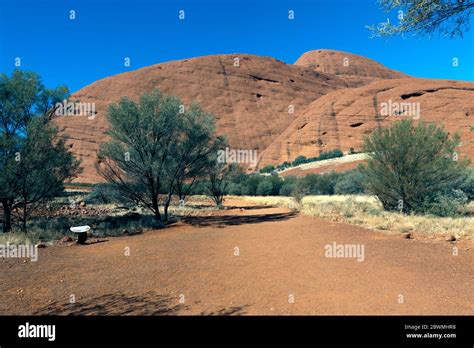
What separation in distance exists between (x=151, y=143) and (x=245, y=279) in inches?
405

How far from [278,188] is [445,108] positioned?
42.2m

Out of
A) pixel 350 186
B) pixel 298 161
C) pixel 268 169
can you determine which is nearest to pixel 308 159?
pixel 298 161

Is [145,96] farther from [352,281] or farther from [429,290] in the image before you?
[429,290]

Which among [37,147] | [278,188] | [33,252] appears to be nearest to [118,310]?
[33,252]

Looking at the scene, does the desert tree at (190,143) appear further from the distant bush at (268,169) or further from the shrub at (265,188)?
the distant bush at (268,169)

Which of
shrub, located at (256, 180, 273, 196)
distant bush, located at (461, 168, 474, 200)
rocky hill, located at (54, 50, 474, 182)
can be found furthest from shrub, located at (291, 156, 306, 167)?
distant bush, located at (461, 168, 474, 200)

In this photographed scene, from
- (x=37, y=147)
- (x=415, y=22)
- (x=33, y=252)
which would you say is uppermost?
(x=415, y=22)

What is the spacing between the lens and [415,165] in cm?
1320

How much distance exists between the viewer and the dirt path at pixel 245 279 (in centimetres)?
430

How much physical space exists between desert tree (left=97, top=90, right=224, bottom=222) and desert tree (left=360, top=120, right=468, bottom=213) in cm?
899

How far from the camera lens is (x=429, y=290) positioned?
15.3 feet

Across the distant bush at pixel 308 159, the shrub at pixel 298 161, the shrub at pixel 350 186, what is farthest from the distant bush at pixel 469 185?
the shrub at pixel 298 161

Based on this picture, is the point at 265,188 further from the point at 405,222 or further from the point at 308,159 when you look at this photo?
the point at 405,222

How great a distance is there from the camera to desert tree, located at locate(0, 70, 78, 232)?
37.2 ft
